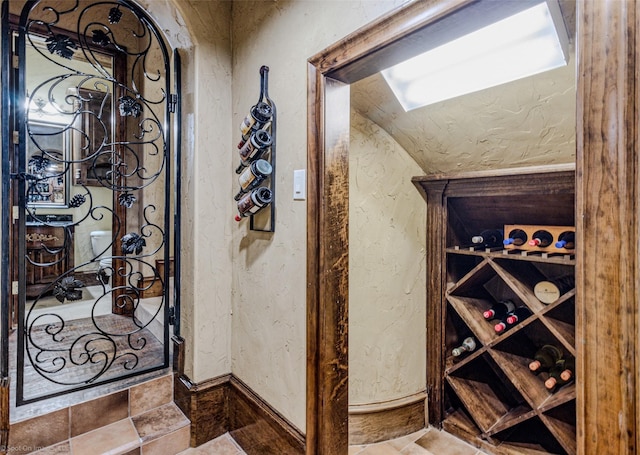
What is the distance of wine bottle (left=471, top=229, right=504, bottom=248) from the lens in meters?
1.82

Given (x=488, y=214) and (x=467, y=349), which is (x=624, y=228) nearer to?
(x=488, y=214)

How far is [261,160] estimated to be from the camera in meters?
1.46

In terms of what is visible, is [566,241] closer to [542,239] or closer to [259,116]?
[542,239]

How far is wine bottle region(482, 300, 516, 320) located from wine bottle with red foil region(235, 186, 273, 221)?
1293 mm

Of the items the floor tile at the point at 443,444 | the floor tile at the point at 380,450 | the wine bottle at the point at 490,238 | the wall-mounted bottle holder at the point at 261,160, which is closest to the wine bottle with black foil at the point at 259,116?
the wall-mounted bottle holder at the point at 261,160

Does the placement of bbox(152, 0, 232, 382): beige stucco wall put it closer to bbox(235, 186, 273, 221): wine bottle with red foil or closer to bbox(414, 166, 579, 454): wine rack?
bbox(235, 186, 273, 221): wine bottle with red foil

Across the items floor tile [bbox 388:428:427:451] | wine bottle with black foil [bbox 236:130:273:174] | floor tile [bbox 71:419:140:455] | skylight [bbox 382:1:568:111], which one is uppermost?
skylight [bbox 382:1:568:111]

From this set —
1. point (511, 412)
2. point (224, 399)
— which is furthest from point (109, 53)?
point (511, 412)

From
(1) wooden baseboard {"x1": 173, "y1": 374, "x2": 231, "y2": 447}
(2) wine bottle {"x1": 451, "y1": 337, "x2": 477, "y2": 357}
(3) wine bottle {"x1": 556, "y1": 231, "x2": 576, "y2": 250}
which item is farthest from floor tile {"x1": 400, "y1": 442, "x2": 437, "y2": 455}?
(3) wine bottle {"x1": 556, "y1": 231, "x2": 576, "y2": 250}

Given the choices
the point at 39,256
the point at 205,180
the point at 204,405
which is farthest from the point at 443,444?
the point at 39,256

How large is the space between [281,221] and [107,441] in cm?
125

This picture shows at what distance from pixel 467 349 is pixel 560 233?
79 cm

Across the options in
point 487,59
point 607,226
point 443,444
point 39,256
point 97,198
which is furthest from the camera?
point 97,198

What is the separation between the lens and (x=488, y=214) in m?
1.88
